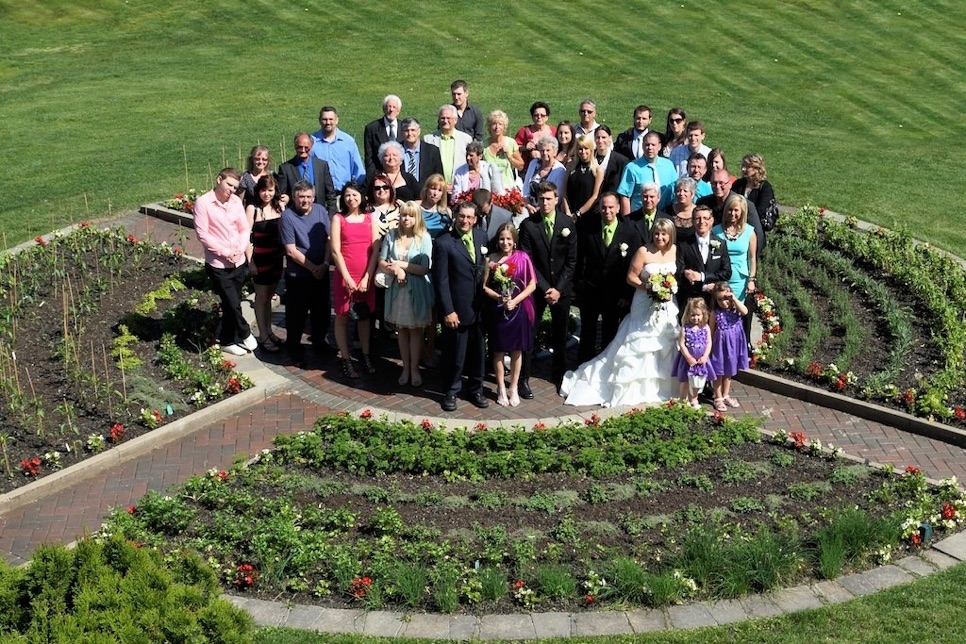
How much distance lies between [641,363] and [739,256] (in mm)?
1498

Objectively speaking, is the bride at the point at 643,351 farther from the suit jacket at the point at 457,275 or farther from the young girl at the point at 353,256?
the young girl at the point at 353,256

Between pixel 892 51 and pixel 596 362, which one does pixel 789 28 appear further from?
pixel 596 362

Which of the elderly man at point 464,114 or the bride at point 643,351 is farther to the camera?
the elderly man at point 464,114

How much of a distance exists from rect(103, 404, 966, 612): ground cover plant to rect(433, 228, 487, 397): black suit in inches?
39.9

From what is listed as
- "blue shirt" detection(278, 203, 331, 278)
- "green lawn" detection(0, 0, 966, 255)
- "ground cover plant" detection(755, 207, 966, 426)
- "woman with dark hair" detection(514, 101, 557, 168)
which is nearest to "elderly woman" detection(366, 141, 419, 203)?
"blue shirt" detection(278, 203, 331, 278)

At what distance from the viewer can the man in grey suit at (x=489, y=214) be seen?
39.1 feet

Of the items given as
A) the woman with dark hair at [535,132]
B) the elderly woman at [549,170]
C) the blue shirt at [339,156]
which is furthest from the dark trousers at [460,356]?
the woman with dark hair at [535,132]

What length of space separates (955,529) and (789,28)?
2167 centimetres

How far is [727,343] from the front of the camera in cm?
1180

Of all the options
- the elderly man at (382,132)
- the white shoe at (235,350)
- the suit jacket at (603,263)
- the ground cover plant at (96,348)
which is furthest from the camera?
the elderly man at (382,132)

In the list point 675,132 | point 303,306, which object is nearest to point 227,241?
point 303,306

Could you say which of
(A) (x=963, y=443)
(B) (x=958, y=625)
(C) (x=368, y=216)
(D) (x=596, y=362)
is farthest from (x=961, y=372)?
(C) (x=368, y=216)

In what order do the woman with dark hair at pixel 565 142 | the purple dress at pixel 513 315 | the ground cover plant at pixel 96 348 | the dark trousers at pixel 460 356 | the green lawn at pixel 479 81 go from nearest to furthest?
the ground cover plant at pixel 96 348, the purple dress at pixel 513 315, the dark trousers at pixel 460 356, the woman with dark hair at pixel 565 142, the green lawn at pixel 479 81

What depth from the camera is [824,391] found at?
39.4 ft
